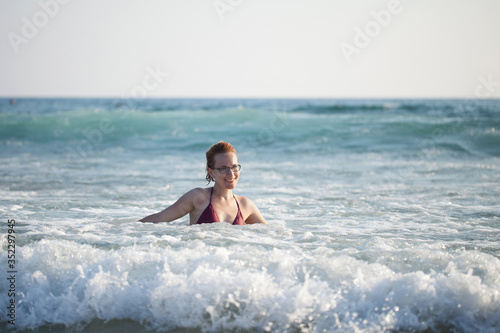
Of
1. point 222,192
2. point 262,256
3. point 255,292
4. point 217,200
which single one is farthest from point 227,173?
point 255,292

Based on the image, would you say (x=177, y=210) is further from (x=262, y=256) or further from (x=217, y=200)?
(x=262, y=256)

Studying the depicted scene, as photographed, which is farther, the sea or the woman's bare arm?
the woman's bare arm

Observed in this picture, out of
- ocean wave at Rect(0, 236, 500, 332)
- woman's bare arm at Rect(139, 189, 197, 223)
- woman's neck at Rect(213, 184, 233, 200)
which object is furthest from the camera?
woman's neck at Rect(213, 184, 233, 200)

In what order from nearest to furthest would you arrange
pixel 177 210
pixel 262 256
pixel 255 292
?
pixel 255 292 → pixel 262 256 → pixel 177 210

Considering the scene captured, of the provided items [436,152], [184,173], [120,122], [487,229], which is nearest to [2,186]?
[184,173]

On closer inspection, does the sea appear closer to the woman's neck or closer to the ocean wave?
the ocean wave

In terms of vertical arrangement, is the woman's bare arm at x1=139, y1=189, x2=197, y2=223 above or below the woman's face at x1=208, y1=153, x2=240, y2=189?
below

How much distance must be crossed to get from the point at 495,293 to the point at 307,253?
4.91 feet

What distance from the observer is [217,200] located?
4.93 m

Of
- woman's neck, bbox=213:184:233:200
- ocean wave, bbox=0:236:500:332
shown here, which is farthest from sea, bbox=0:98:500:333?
woman's neck, bbox=213:184:233:200

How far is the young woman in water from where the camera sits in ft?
15.5

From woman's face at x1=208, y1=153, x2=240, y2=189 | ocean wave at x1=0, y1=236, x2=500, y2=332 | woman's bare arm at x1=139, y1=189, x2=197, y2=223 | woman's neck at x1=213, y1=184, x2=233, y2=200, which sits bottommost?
ocean wave at x1=0, y1=236, x2=500, y2=332

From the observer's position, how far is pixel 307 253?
13.8 ft

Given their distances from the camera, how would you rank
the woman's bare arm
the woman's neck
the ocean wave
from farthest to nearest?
the woman's neck → the woman's bare arm → the ocean wave
